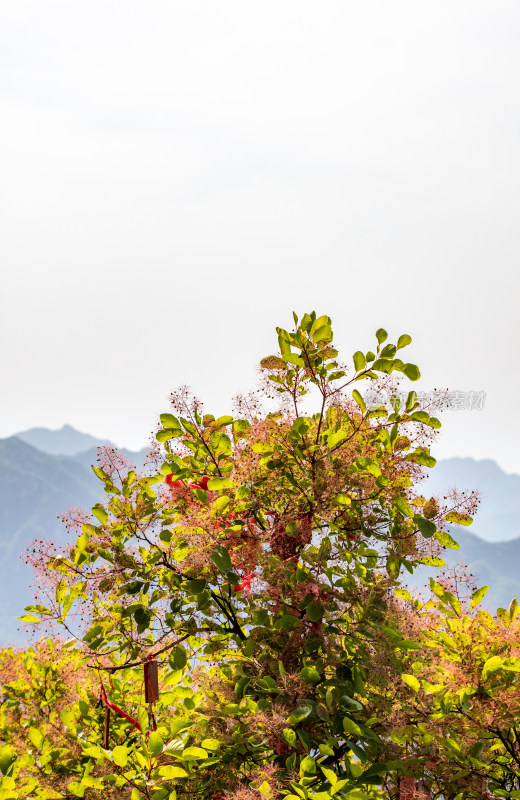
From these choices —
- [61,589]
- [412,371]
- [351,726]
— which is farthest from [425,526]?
[61,589]

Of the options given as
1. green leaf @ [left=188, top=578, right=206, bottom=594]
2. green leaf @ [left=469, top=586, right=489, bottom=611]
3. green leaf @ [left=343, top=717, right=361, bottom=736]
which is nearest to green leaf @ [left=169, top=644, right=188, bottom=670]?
green leaf @ [left=188, top=578, right=206, bottom=594]

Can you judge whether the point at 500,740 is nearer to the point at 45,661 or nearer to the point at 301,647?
the point at 301,647

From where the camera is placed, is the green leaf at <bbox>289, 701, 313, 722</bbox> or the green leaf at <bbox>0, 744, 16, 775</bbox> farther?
the green leaf at <bbox>0, 744, 16, 775</bbox>

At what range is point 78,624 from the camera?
10.8 feet

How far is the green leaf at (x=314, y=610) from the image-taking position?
2.77m

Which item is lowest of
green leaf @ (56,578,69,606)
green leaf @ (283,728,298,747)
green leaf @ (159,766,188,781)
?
green leaf @ (159,766,188,781)

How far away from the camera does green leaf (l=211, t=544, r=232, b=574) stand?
8.97ft

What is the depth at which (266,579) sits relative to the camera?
9.33ft

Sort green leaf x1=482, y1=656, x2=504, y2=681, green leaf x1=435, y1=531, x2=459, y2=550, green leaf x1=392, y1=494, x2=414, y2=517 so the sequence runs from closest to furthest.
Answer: green leaf x1=482, y1=656, x2=504, y2=681 < green leaf x1=392, y1=494, x2=414, y2=517 < green leaf x1=435, y1=531, x2=459, y2=550

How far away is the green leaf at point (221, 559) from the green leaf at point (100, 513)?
58cm

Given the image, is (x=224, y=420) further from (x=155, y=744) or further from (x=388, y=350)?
(x=155, y=744)

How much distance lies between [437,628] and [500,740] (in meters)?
0.50

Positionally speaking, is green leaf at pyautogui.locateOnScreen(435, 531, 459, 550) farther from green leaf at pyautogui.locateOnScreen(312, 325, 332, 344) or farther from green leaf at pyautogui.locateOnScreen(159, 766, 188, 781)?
green leaf at pyautogui.locateOnScreen(159, 766, 188, 781)

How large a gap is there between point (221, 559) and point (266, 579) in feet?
0.73
